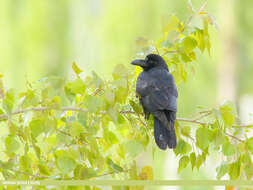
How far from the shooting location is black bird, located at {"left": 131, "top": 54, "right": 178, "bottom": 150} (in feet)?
5.17

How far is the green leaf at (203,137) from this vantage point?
4.13ft

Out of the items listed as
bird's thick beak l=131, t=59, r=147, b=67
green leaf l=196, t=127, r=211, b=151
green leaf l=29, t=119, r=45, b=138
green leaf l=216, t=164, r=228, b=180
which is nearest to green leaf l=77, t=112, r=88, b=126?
green leaf l=29, t=119, r=45, b=138

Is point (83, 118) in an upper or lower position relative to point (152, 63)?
lower

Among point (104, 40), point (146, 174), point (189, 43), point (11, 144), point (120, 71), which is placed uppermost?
point (104, 40)

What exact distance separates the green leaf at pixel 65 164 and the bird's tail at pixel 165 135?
0.52m

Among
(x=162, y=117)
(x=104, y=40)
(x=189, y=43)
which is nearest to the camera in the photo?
(x=189, y=43)

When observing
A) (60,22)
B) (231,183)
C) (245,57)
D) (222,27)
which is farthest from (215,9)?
(231,183)

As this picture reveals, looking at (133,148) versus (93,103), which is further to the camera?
(133,148)

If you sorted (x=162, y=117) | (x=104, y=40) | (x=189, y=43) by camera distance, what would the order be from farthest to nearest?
(x=104, y=40), (x=162, y=117), (x=189, y=43)

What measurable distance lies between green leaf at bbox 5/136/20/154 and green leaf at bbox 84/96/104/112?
0.27 metres

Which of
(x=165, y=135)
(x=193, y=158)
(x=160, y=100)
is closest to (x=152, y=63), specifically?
(x=160, y=100)

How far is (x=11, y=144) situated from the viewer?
46.3 inches

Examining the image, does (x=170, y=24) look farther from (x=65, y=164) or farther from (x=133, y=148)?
(x=65, y=164)

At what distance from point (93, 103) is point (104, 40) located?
3.89 m
